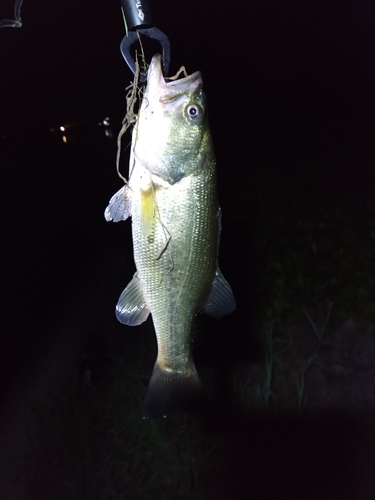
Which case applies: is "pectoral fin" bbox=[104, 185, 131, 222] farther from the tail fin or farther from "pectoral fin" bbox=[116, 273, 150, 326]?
the tail fin

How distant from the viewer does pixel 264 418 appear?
3656 millimetres

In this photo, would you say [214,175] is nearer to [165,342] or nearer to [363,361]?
[165,342]

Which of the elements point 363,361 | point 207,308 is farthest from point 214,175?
point 363,361

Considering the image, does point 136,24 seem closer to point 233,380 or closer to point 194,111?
point 194,111

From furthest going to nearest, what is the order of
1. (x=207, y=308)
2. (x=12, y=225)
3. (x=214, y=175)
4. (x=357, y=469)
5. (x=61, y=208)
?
(x=61, y=208), (x=12, y=225), (x=357, y=469), (x=207, y=308), (x=214, y=175)

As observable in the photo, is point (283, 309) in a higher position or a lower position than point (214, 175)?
lower

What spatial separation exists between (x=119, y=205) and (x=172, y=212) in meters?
0.16

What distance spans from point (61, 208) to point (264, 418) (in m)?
3.81

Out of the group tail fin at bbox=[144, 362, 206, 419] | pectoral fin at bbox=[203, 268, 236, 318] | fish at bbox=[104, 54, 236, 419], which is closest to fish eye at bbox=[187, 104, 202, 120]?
fish at bbox=[104, 54, 236, 419]

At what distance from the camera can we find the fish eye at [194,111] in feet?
3.33

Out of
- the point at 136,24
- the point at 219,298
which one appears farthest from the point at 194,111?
the point at 219,298

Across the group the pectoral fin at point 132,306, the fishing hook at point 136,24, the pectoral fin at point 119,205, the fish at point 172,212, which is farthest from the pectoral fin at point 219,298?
the fishing hook at point 136,24

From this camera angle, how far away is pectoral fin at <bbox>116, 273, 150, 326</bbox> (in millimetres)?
1146

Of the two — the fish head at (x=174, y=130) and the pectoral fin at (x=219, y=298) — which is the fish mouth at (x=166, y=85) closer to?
the fish head at (x=174, y=130)
